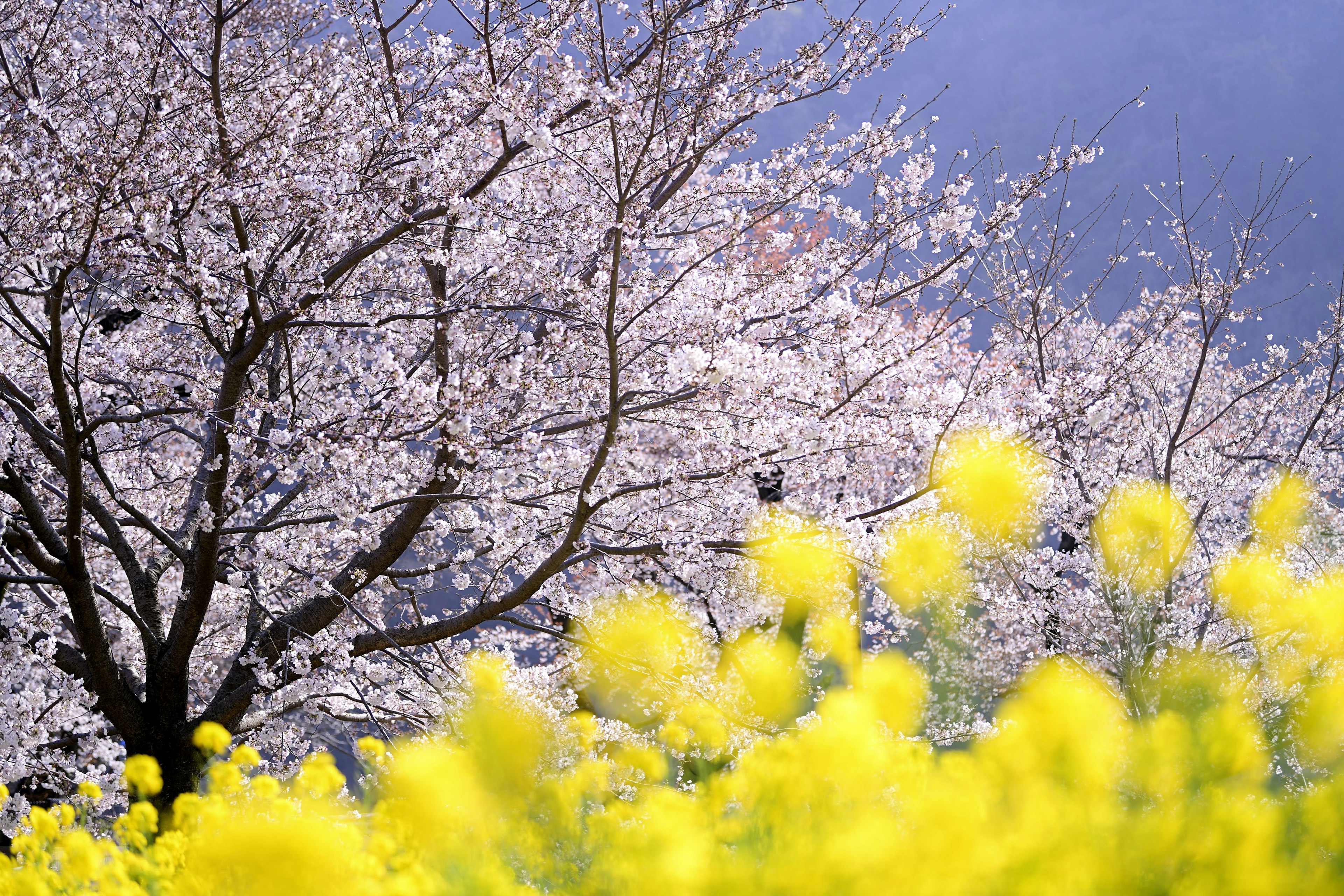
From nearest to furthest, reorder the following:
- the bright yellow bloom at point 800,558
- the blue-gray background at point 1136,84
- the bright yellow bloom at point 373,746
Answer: the bright yellow bloom at point 373,746, the bright yellow bloom at point 800,558, the blue-gray background at point 1136,84

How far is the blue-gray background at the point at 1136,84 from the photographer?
50.8 feet

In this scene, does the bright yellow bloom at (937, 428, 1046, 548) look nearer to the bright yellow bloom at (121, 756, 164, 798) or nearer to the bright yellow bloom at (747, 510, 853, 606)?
the bright yellow bloom at (747, 510, 853, 606)

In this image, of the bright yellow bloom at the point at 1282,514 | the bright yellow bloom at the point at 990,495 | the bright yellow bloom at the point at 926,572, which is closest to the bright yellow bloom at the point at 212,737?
the bright yellow bloom at the point at 926,572

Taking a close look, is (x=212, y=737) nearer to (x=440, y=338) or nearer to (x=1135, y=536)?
(x=1135, y=536)

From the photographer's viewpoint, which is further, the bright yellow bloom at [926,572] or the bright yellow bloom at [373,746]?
the bright yellow bloom at [373,746]

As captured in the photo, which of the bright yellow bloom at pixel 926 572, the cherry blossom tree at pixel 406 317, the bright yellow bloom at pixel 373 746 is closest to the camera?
the bright yellow bloom at pixel 926 572

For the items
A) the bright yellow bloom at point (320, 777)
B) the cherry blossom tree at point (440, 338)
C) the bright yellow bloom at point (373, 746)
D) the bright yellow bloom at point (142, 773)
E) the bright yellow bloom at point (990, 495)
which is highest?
the cherry blossom tree at point (440, 338)

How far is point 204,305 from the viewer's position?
334cm

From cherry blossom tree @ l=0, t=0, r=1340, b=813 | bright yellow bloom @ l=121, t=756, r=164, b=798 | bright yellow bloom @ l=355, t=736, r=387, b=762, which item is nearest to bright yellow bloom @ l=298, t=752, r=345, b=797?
bright yellow bloom @ l=355, t=736, r=387, b=762

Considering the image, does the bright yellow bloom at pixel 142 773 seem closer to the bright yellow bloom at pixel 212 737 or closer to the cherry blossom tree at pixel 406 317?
the bright yellow bloom at pixel 212 737

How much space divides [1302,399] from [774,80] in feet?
28.8

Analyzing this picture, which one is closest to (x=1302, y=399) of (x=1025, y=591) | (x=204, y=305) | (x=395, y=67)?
(x=1025, y=591)

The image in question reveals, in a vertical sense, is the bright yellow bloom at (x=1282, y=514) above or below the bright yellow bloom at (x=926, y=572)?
above

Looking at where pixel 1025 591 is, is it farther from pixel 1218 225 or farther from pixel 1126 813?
pixel 1218 225
